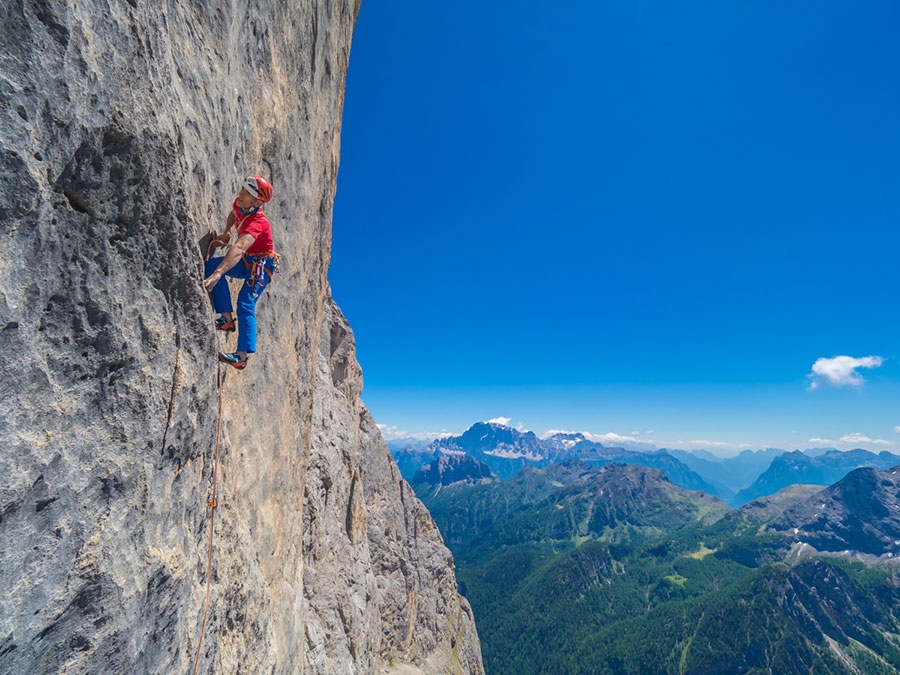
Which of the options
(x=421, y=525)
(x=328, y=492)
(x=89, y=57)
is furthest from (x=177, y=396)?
(x=421, y=525)

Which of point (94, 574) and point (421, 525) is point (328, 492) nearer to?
point (94, 574)

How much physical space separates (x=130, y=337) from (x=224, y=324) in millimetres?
2515

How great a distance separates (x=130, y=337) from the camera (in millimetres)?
4898

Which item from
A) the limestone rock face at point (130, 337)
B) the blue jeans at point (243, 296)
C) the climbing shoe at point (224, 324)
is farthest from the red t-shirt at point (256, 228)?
the climbing shoe at point (224, 324)

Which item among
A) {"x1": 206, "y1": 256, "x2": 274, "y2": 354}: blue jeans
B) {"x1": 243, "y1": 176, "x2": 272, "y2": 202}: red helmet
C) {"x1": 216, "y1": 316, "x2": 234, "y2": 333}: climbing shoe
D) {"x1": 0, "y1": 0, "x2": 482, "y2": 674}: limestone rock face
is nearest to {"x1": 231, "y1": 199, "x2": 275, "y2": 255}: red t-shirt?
{"x1": 206, "y1": 256, "x2": 274, "y2": 354}: blue jeans

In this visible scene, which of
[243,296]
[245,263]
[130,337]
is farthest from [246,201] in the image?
[130,337]

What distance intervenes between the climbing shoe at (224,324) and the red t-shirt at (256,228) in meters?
1.26

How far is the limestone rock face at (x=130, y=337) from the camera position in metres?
3.81

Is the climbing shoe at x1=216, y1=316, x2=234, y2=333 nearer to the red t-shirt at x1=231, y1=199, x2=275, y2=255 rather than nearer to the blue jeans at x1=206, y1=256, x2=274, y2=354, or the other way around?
the blue jeans at x1=206, y1=256, x2=274, y2=354

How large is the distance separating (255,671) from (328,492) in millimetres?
14072

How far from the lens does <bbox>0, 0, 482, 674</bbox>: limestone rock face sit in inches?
150

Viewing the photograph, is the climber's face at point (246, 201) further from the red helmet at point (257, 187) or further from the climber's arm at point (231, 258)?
the climber's arm at point (231, 258)

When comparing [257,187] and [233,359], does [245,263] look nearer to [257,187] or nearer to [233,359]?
[257,187]

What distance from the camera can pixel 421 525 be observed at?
172 feet
